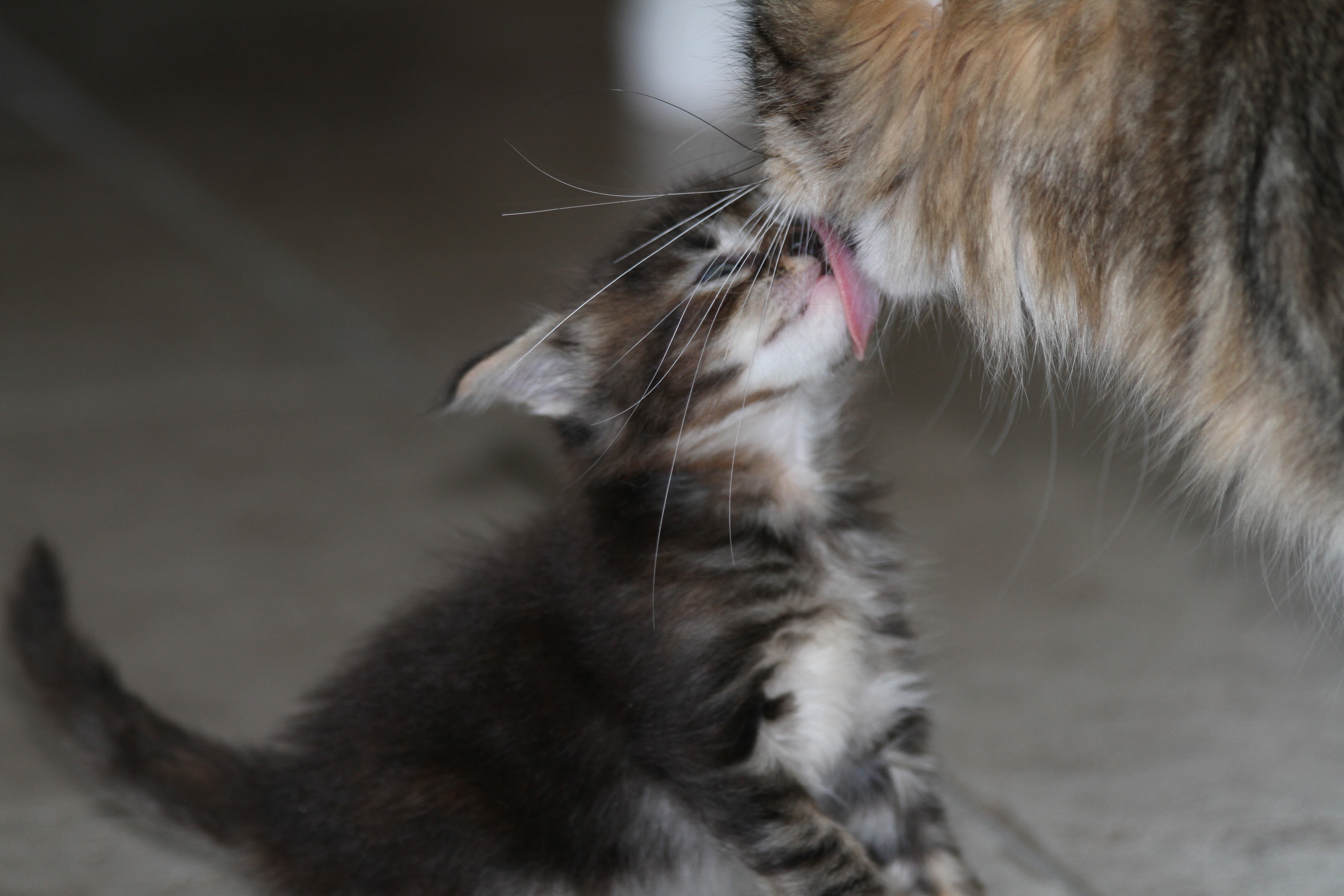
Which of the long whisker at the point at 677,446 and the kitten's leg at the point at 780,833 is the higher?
the long whisker at the point at 677,446

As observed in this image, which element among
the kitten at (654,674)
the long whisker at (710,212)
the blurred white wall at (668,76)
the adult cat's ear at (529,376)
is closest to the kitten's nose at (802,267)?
the kitten at (654,674)

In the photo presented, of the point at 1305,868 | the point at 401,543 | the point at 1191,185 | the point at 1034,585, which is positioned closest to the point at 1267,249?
the point at 1191,185

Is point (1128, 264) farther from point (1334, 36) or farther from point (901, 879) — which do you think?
point (901, 879)

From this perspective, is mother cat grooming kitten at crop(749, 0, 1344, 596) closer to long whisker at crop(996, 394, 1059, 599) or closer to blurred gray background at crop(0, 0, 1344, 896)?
blurred gray background at crop(0, 0, 1344, 896)

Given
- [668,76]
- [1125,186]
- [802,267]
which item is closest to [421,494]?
[802,267]

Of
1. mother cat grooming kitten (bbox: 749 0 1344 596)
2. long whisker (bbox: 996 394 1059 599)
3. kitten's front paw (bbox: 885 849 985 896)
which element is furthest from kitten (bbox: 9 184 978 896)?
long whisker (bbox: 996 394 1059 599)

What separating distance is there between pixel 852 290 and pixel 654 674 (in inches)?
26.0

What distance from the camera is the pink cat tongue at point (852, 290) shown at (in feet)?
6.91

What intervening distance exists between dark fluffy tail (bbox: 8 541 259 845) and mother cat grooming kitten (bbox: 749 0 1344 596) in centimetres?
139

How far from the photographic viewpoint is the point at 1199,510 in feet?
12.0

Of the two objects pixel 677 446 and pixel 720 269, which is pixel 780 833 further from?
pixel 720 269

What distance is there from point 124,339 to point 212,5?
6.85 meters

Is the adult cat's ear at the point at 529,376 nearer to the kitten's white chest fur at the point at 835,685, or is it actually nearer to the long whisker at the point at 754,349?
the long whisker at the point at 754,349

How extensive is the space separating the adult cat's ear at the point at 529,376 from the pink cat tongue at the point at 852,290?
17.9 inches
